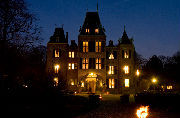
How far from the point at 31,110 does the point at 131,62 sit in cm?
3075

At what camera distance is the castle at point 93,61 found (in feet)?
135

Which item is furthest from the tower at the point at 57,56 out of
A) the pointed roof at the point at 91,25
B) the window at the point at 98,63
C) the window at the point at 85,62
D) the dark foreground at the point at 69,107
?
the dark foreground at the point at 69,107

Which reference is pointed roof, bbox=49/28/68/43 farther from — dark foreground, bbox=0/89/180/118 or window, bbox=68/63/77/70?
dark foreground, bbox=0/89/180/118

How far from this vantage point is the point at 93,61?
4119 cm

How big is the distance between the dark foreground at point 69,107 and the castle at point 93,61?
19.7 meters

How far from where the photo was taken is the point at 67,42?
43406mm

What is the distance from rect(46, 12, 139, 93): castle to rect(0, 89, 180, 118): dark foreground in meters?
19.7

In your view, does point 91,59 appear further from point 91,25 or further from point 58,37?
point 58,37

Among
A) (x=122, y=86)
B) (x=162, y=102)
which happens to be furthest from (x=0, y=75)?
(x=122, y=86)

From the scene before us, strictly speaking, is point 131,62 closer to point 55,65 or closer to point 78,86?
point 78,86

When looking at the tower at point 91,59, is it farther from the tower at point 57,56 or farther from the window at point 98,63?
the tower at point 57,56

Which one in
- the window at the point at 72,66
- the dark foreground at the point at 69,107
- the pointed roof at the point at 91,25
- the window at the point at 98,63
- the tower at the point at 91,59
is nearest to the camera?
the dark foreground at the point at 69,107

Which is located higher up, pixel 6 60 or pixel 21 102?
pixel 6 60

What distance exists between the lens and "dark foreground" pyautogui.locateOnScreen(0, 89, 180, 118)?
1379 centimetres
